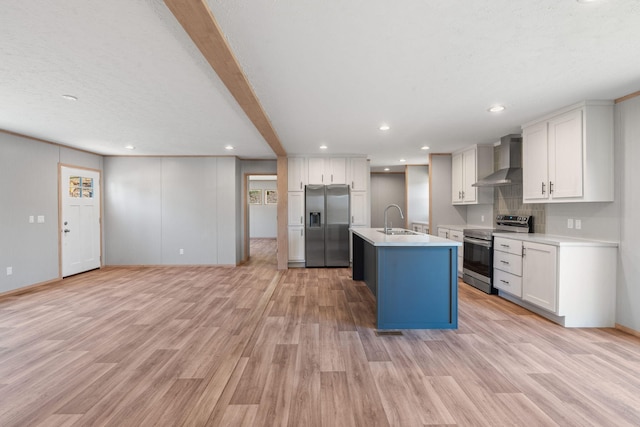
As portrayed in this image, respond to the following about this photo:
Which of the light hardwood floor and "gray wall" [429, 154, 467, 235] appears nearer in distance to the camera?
the light hardwood floor

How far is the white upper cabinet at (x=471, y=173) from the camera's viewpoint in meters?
5.34

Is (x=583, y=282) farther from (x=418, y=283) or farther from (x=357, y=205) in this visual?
(x=357, y=205)

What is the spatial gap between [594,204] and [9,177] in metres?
7.79

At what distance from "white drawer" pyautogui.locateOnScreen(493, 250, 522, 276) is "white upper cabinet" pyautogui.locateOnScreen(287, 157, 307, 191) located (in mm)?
3759

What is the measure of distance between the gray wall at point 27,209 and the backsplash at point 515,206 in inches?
303

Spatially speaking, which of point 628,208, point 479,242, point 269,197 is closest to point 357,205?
point 479,242

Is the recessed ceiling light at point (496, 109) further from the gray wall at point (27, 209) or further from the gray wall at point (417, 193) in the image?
the gray wall at point (27, 209)

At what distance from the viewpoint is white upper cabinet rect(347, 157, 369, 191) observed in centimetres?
640

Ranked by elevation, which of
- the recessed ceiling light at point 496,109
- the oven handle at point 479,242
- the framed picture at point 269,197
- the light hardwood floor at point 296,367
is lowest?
the light hardwood floor at point 296,367

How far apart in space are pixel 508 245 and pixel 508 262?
23 cm

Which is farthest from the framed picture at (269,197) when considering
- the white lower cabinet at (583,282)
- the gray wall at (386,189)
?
the white lower cabinet at (583,282)

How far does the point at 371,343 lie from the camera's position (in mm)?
2773

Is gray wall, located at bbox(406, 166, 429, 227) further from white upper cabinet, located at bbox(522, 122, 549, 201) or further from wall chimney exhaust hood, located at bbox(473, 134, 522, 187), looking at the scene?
white upper cabinet, located at bbox(522, 122, 549, 201)

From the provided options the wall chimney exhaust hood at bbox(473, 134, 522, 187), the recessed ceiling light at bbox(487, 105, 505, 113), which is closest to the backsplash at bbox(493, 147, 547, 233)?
the wall chimney exhaust hood at bbox(473, 134, 522, 187)
